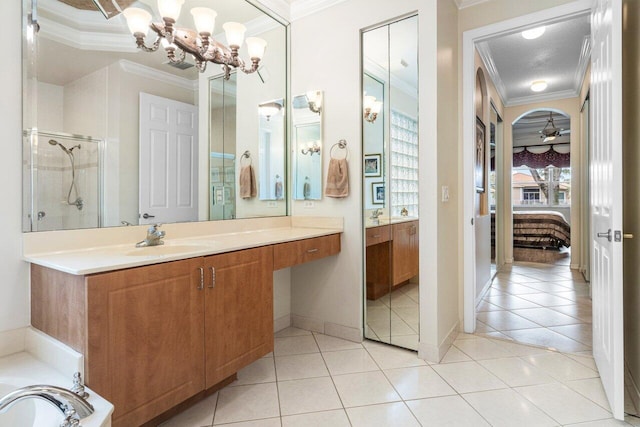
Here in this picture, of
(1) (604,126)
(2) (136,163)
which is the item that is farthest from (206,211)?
(1) (604,126)

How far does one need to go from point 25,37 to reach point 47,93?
251mm

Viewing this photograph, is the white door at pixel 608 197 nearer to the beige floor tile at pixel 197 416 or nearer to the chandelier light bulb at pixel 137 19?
the beige floor tile at pixel 197 416

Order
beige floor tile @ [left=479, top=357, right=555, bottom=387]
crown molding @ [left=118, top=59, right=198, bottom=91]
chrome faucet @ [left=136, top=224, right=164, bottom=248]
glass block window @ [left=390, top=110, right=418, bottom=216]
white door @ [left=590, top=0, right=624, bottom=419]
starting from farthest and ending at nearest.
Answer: glass block window @ [left=390, top=110, right=418, bottom=216] → beige floor tile @ [left=479, top=357, right=555, bottom=387] → crown molding @ [left=118, top=59, right=198, bottom=91] → chrome faucet @ [left=136, top=224, right=164, bottom=248] → white door @ [left=590, top=0, right=624, bottom=419]

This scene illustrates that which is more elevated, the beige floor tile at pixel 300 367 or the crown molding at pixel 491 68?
the crown molding at pixel 491 68

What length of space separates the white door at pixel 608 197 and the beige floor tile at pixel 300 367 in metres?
1.53

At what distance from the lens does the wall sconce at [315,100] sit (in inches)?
111

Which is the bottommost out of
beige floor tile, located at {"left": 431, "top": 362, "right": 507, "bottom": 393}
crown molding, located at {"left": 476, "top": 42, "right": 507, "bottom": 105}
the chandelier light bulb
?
beige floor tile, located at {"left": 431, "top": 362, "right": 507, "bottom": 393}

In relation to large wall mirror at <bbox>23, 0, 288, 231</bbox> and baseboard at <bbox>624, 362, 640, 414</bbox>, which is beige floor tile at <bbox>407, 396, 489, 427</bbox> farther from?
large wall mirror at <bbox>23, 0, 288, 231</bbox>

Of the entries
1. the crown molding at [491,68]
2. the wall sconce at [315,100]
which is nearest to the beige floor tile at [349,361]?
the wall sconce at [315,100]

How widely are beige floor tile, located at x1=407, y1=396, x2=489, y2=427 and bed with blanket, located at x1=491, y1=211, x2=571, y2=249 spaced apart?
5739mm

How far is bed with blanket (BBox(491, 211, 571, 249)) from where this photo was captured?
6.47m

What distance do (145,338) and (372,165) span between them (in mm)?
1870

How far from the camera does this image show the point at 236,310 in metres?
1.87

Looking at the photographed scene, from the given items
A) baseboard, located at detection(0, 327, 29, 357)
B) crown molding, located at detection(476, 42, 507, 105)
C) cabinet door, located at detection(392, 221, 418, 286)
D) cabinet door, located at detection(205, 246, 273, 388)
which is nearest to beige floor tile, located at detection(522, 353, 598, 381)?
cabinet door, located at detection(392, 221, 418, 286)
